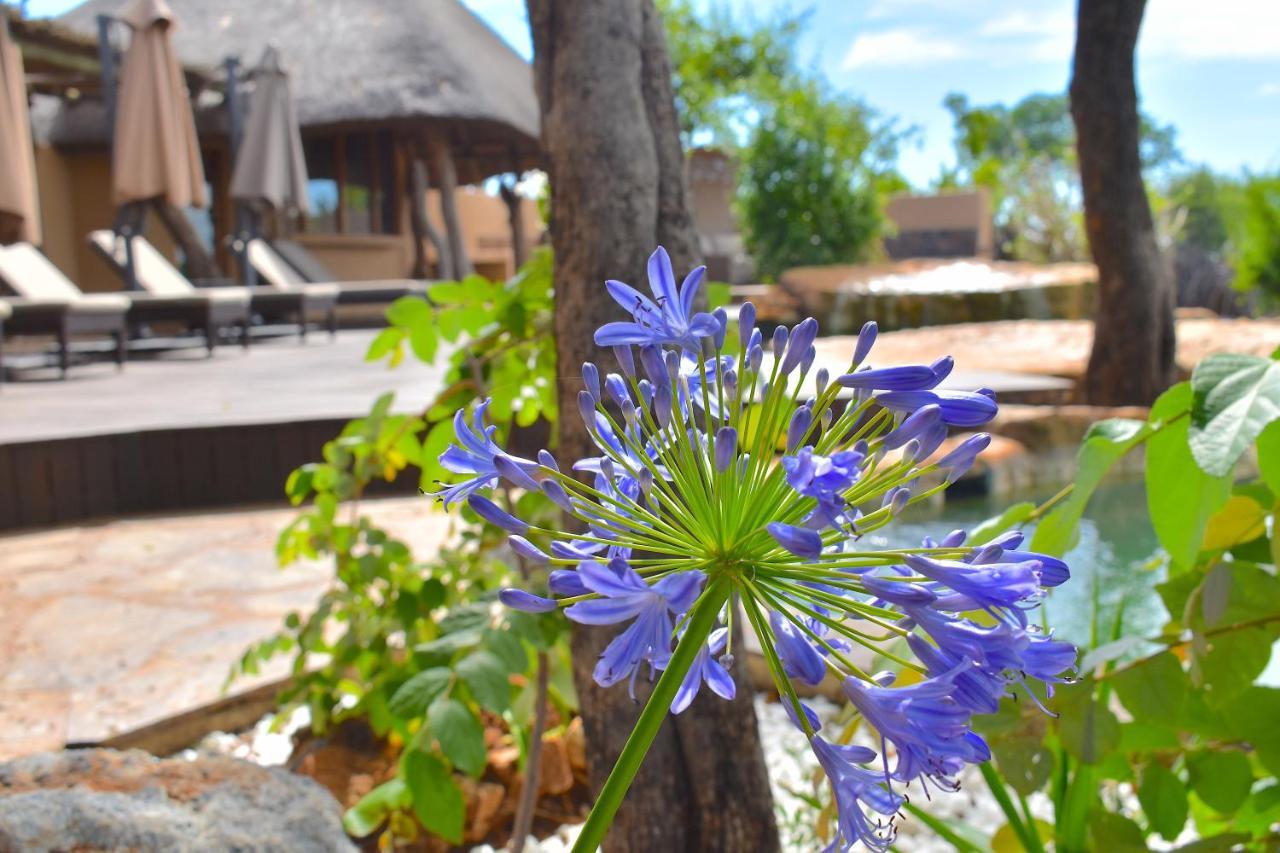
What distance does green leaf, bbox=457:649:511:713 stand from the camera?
1353mm

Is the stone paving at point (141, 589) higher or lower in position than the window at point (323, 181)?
lower

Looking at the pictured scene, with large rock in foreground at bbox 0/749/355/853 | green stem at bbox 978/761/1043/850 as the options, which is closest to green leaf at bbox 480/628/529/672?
large rock in foreground at bbox 0/749/355/853

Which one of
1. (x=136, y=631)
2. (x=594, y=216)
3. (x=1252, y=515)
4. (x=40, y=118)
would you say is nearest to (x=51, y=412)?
(x=136, y=631)

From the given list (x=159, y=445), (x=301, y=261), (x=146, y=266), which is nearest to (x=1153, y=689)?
(x=159, y=445)

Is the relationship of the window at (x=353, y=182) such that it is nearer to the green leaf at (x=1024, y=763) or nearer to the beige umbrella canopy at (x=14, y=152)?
the beige umbrella canopy at (x=14, y=152)

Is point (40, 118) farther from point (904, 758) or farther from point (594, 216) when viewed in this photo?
point (904, 758)

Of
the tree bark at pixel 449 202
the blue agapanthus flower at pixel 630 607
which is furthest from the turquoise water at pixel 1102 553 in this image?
the tree bark at pixel 449 202

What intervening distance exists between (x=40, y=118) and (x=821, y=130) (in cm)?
1366

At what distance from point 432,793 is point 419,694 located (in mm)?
153

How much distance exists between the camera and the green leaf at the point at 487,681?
135cm

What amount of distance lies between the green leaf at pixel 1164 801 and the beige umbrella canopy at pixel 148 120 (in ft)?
38.7

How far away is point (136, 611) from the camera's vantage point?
3.71 meters

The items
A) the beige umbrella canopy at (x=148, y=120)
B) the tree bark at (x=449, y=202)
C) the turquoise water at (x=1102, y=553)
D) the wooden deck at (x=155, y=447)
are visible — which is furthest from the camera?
the tree bark at (x=449, y=202)

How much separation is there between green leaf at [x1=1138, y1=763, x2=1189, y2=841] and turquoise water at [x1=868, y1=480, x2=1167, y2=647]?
2059mm
